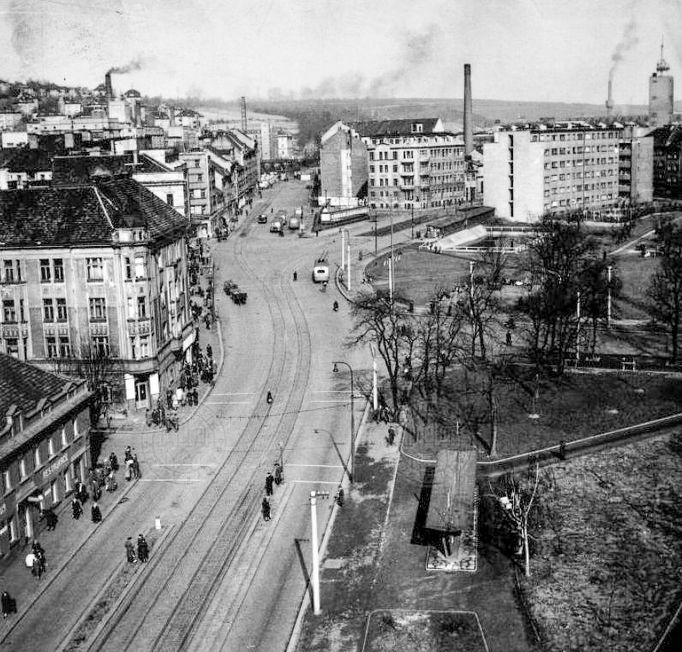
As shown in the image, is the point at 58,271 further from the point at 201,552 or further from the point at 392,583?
the point at 392,583

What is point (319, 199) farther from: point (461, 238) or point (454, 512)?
point (454, 512)

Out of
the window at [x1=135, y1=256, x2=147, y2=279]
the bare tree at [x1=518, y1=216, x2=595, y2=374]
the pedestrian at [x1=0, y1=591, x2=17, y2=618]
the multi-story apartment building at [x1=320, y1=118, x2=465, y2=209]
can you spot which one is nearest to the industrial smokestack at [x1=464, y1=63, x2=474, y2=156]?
the multi-story apartment building at [x1=320, y1=118, x2=465, y2=209]

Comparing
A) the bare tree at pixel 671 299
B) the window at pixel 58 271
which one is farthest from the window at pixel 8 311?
the bare tree at pixel 671 299

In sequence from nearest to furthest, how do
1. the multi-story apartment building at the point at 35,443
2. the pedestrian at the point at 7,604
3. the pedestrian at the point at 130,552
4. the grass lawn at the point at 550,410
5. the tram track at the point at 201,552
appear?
the tram track at the point at 201,552
the pedestrian at the point at 7,604
the pedestrian at the point at 130,552
the multi-story apartment building at the point at 35,443
the grass lawn at the point at 550,410

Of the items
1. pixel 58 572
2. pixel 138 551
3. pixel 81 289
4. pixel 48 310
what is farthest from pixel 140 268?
pixel 58 572

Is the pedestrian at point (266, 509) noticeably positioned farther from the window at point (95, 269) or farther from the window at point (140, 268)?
the window at point (95, 269)

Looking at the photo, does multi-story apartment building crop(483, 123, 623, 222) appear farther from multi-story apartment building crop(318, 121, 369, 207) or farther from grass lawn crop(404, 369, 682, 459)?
grass lawn crop(404, 369, 682, 459)
